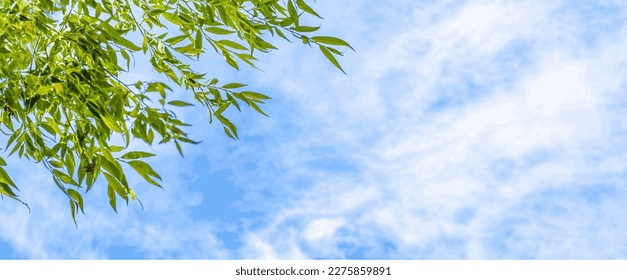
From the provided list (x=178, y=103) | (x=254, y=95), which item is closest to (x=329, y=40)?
(x=254, y=95)

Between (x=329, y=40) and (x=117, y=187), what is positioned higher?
(x=329, y=40)

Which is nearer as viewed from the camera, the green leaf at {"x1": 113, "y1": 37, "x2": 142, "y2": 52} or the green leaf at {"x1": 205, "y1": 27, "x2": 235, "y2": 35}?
the green leaf at {"x1": 113, "y1": 37, "x2": 142, "y2": 52}

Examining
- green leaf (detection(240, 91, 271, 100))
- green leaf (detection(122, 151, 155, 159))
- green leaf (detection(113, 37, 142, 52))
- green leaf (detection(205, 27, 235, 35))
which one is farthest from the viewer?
green leaf (detection(240, 91, 271, 100))

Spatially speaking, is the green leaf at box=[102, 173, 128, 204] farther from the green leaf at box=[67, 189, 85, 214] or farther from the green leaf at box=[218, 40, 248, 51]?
the green leaf at box=[218, 40, 248, 51]

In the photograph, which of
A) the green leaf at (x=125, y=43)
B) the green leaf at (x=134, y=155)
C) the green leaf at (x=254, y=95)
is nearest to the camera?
the green leaf at (x=125, y=43)

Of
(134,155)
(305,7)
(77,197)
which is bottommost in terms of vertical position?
(77,197)

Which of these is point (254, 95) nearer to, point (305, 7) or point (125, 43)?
point (305, 7)

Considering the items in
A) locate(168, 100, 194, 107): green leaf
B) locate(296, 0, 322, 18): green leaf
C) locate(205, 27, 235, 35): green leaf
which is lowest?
locate(168, 100, 194, 107): green leaf

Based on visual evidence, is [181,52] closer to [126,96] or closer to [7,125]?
[126,96]

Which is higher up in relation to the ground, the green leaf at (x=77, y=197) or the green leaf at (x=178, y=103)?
the green leaf at (x=178, y=103)

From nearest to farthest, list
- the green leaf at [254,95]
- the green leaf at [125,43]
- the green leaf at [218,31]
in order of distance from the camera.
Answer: the green leaf at [125,43] → the green leaf at [218,31] → the green leaf at [254,95]

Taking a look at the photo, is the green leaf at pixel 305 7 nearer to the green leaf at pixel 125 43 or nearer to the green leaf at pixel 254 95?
the green leaf at pixel 254 95

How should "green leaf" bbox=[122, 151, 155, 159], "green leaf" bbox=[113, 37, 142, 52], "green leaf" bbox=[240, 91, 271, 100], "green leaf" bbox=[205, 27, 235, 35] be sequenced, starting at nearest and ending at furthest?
"green leaf" bbox=[113, 37, 142, 52]
"green leaf" bbox=[122, 151, 155, 159]
"green leaf" bbox=[205, 27, 235, 35]
"green leaf" bbox=[240, 91, 271, 100]
